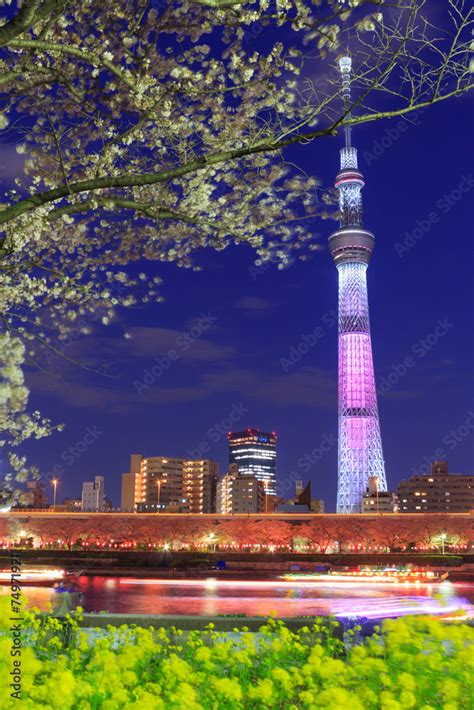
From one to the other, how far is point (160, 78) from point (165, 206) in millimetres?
1508

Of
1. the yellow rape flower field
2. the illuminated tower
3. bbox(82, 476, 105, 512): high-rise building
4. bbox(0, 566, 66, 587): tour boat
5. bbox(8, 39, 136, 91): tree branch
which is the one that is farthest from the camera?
bbox(82, 476, 105, 512): high-rise building

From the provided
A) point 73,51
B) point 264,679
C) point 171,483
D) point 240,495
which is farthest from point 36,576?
point 171,483

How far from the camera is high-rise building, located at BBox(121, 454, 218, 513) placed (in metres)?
168

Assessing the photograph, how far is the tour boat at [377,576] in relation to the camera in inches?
1917

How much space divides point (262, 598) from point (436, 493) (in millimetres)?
133902

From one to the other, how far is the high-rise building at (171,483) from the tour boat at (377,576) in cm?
11549

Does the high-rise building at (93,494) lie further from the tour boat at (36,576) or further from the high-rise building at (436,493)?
the tour boat at (36,576)

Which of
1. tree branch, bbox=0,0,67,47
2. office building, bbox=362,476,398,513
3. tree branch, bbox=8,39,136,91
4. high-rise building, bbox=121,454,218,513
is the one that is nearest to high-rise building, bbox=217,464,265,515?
high-rise building, bbox=121,454,218,513

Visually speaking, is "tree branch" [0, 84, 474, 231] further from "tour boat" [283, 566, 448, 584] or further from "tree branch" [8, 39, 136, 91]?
"tour boat" [283, 566, 448, 584]

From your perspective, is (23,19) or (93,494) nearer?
(23,19)

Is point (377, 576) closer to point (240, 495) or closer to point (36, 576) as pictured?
point (36, 576)

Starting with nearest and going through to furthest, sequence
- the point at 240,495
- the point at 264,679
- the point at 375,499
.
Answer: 1. the point at 264,679
2. the point at 375,499
3. the point at 240,495

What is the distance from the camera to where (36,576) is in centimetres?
5041

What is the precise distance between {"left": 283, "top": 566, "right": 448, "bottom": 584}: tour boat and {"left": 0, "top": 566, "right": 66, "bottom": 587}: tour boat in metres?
15.4
